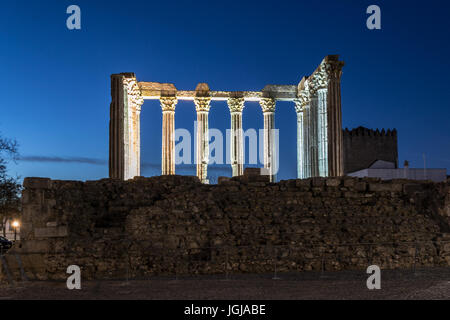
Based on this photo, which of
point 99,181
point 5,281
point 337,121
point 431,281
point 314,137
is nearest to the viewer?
point 431,281

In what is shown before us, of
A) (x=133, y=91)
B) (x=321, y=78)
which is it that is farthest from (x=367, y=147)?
Answer: (x=133, y=91)

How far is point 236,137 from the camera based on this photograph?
30516 millimetres

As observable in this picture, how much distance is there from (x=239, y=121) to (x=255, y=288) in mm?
21820

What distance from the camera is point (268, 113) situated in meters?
30.5

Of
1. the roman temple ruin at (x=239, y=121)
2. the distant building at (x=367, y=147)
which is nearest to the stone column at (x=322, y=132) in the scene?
the roman temple ruin at (x=239, y=121)

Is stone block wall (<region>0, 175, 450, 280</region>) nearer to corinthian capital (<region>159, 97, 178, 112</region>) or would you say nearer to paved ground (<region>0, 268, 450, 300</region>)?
paved ground (<region>0, 268, 450, 300</region>)

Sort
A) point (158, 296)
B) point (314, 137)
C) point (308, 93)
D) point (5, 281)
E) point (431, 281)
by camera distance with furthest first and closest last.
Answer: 1. point (308, 93)
2. point (314, 137)
3. point (5, 281)
4. point (431, 281)
5. point (158, 296)

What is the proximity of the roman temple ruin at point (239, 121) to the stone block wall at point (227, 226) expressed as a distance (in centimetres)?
798

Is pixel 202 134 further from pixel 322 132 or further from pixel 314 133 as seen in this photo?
pixel 322 132

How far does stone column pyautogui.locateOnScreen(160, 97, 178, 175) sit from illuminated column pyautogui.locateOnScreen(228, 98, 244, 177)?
4378 millimetres

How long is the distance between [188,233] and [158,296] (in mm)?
4136

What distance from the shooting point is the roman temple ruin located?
2306 centimetres
